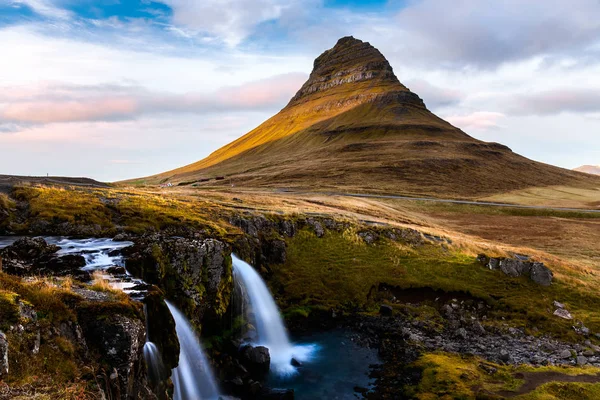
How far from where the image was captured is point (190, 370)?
69.4ft

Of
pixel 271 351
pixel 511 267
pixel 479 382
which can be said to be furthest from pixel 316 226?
pixel 479 382

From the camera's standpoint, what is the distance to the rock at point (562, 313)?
106 feet

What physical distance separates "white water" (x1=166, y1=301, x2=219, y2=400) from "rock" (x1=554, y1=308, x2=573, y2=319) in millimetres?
28994

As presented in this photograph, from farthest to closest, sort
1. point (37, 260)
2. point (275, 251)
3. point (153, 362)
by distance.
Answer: point (275, 251) → point (37, 260) → point (153, 362)

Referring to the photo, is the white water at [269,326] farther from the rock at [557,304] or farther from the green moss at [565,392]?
the rock at [557,304]

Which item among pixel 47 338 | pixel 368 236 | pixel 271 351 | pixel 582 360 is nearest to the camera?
pixel 47 338

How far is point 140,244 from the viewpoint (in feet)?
82.7

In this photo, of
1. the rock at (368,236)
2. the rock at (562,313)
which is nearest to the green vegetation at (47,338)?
the rock at (562,313)

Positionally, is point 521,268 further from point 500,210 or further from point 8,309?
point 500,210

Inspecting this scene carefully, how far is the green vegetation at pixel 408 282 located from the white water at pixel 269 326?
2.52 m

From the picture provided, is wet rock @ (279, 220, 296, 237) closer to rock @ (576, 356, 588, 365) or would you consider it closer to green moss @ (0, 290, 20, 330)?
rock @ (576, 356, 588, 365)

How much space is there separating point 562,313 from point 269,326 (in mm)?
25146

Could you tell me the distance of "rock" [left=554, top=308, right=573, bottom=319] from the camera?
32.4m

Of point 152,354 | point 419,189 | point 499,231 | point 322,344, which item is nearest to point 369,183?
point 419,189
